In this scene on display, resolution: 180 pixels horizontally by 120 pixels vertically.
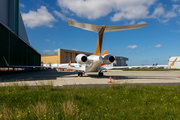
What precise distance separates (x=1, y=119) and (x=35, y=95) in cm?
276

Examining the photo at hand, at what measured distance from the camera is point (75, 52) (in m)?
92.1

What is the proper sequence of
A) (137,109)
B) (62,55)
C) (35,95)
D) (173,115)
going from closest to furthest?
(173,115), (137,109), (35,95), (62,55)

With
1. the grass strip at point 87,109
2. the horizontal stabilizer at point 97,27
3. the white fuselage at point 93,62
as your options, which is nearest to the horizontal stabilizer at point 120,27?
the horizontal stabilizer at point 97,27

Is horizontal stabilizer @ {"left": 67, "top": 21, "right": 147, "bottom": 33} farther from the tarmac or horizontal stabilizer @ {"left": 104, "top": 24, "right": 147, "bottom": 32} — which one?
the tarmac

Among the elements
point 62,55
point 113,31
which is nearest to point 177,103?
point 113,31

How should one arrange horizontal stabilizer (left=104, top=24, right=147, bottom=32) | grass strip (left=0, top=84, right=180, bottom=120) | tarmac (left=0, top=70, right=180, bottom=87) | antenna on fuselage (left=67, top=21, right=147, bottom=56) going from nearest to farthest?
grass strip (left=0, top=84, right=180, bottom=120) < tarmac (left=0, top=70, right=180, bottom=87) < antenna on fuselage (left=67, top=21, right=147, bottom=56) < horizontal stabilizer (left=104, top=24, right=147, bottom=32)

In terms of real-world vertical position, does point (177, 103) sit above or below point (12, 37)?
below

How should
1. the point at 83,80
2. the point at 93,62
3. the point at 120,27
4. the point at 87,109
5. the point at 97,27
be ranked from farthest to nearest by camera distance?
the point at 93,62, the point at 83,80, the point at 97,27, the point at 120,27, the point at 87,109

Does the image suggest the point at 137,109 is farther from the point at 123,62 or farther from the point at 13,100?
the point at 123,62

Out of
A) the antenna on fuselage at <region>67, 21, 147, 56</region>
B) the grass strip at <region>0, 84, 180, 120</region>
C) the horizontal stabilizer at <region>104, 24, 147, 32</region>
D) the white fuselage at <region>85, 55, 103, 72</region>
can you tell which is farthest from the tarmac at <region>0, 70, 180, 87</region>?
the horizontal stabilizer at <region>104, 24, 147, 32</region>

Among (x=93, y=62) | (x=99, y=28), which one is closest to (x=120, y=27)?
(x=99, y=28)

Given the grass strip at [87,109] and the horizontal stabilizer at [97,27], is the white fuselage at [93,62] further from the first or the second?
the grass strip at [87,109]

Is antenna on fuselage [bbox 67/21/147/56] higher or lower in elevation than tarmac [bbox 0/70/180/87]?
higher

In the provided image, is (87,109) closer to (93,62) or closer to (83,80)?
(83,80)
